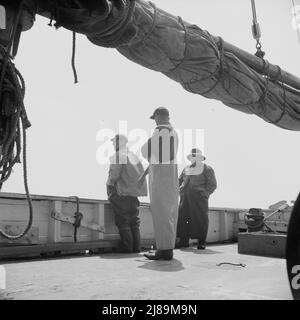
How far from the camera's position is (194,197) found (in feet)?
21.2

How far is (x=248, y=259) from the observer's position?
4.62 metres

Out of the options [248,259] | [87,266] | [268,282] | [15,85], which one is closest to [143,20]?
[15,85]

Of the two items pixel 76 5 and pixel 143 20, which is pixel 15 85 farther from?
pixel 143 20

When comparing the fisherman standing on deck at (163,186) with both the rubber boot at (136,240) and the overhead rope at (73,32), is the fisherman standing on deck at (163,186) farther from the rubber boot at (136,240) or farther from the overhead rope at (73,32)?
the overhead rope at (73,32)

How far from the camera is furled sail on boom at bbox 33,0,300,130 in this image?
2.12m

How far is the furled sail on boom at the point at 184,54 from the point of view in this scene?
212 cm

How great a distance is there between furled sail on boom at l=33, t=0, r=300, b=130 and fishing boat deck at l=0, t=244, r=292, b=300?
55.7 inches

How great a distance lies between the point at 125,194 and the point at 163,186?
1347mm

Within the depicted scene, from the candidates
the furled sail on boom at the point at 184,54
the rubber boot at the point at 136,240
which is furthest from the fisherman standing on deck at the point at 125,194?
the furled sail on boom at the point at 184,54

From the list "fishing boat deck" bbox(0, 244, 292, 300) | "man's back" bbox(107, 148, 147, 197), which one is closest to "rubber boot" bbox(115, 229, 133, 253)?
"man's back" bbox(107, 148, 147, 197)

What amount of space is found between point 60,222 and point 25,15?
12.1 feet

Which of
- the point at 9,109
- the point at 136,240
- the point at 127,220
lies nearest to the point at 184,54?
the point at 9,109

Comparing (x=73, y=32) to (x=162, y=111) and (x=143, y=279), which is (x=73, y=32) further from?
(x=162, y=111)
